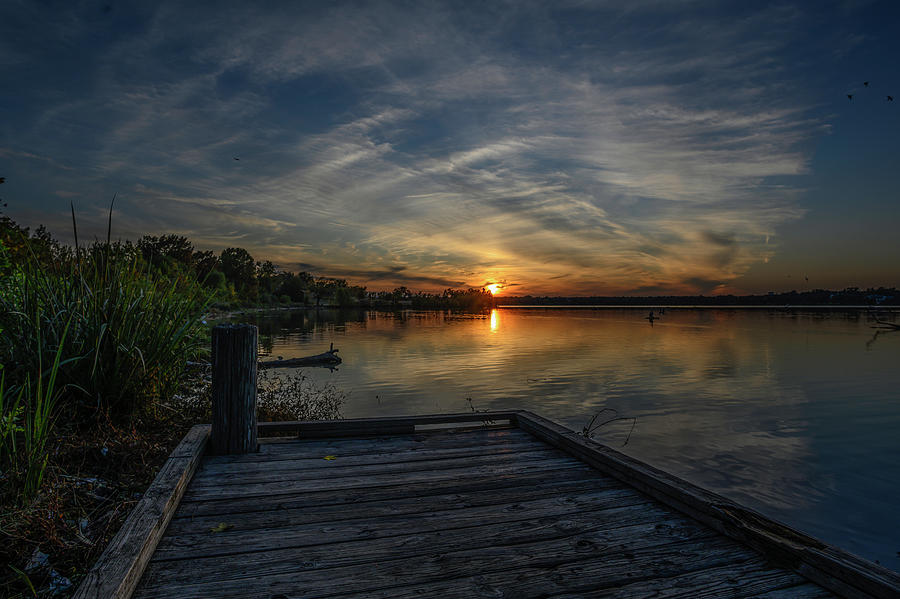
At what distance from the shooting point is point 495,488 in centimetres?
301

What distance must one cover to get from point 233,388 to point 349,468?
1.12 meters

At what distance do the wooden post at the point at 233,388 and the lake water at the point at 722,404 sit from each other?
8422 mm

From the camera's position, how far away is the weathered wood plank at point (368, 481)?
2.87 metres

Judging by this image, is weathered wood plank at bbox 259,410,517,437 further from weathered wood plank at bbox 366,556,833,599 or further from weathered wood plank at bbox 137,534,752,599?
weathered wood plank at bbox 366,556,833,599

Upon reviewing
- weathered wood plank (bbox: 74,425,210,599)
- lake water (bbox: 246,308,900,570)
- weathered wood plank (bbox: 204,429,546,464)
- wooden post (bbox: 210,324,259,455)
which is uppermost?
wooden post (bbox: 210,324,259,455)

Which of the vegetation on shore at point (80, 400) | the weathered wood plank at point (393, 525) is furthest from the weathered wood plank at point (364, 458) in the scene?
the weathered wood plank at point (393, 525)

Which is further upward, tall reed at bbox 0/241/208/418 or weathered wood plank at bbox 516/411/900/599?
tall reed at bbox 0/241/208/418

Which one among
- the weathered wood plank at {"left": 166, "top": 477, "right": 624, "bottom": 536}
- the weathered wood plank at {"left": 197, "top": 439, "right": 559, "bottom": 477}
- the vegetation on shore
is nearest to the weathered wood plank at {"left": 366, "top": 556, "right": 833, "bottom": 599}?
the weathered wood plank at {"left": 166, "top": 477, "right": 624, "bottom": 536}

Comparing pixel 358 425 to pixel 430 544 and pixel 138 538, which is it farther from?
pixel 138 538

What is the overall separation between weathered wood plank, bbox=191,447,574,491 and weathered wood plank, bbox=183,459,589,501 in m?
0.05

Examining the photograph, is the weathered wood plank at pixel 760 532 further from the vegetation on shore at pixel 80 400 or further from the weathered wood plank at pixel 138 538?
the vegetation on shore at pixel 80 400

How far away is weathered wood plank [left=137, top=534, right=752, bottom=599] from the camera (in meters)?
1.88

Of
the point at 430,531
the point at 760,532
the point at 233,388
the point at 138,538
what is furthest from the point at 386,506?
the point at 760,532

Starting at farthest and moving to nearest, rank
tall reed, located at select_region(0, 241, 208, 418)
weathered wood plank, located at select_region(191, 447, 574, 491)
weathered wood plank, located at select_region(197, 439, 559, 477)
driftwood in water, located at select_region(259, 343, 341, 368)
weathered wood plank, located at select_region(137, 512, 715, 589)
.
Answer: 1. driftwood in water, located at select_region(259, 343, 341, 368)
2. tall reed, located at select_region(0, 241, 208, 418)
3. weathered wood plank, located at select_region(197, 439, 559, 477)
4. weathered wood plank, located at select_region(191, 447, 574, 491)
5. weathered wood plank, located at select_region(137, 512, 715, 589)
